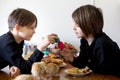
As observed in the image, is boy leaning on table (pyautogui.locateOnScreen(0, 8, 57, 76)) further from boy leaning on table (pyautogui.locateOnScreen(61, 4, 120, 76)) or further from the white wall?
the white wall

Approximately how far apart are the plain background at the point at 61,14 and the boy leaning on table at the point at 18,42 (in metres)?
0.77

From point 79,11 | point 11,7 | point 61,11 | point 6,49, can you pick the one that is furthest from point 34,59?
point 11,7

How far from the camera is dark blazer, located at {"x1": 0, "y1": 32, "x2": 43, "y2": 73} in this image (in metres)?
1.08

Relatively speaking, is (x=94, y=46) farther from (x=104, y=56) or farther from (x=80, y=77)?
(x=80, y=77)

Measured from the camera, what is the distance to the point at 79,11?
1.26m

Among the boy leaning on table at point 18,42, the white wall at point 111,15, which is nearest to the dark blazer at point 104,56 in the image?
the boy leaning on table at point 18,42

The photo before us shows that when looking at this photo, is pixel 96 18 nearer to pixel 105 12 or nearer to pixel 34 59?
pixel 34 59

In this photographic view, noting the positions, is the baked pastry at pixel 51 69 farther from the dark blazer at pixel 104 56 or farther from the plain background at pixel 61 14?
the plain background at pixel 61 14

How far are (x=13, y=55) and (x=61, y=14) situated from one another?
0.99m

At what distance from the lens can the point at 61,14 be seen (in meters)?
2.00

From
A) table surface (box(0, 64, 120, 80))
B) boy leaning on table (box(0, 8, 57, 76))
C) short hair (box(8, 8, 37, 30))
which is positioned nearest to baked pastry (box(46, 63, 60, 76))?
table surface (box(0, 64, 120, 80))

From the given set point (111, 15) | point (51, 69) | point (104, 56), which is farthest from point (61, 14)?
point (51, 69)

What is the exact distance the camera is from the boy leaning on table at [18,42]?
108 cm

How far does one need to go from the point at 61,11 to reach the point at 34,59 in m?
0.96
